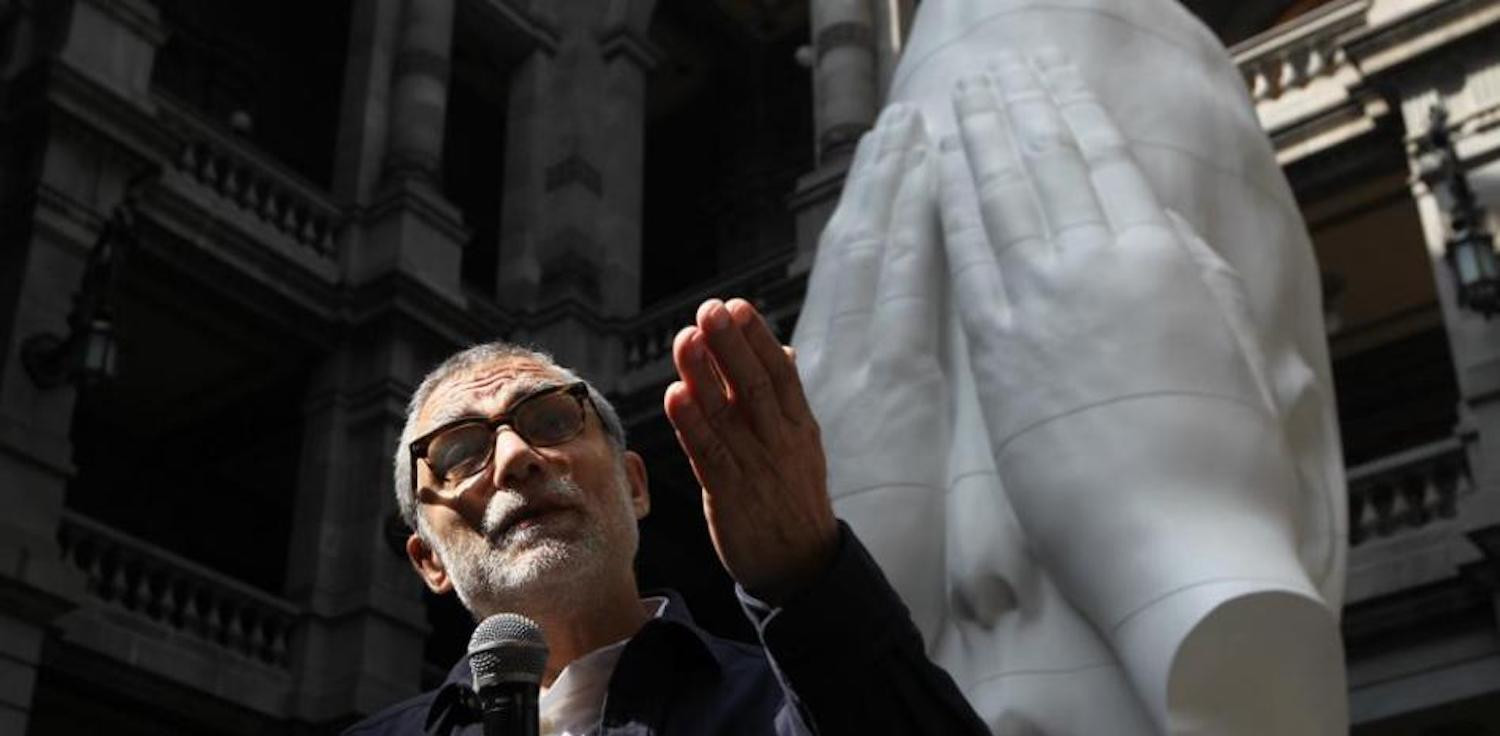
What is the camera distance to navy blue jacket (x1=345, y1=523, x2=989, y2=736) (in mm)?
1552

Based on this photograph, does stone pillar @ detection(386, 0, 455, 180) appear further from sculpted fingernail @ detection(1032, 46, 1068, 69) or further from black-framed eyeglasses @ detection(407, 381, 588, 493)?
black-framed eyeglasses @ detection(407, 381, 588, 493)

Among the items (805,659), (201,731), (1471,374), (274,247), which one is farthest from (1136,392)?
(274,247)

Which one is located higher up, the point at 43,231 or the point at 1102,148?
the point at 43,231

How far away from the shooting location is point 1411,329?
15000mm

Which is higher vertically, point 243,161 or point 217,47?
point 217,47

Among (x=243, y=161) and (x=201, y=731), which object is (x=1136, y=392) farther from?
(x=243, y=161)

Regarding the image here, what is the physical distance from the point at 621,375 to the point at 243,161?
3.89 metres

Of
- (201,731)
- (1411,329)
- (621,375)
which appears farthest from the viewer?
(621,375)

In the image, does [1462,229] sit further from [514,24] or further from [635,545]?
[514,24]

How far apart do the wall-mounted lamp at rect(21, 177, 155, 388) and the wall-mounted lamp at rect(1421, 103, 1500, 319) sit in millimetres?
8192

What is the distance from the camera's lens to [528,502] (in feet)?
6.25

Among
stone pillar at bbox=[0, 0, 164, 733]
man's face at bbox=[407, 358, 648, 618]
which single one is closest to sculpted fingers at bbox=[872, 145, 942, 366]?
man's face at bbox=[407, 358, 648, 618]

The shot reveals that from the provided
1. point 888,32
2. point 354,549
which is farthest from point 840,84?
point 354,549

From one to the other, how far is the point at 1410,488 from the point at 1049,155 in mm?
8559
